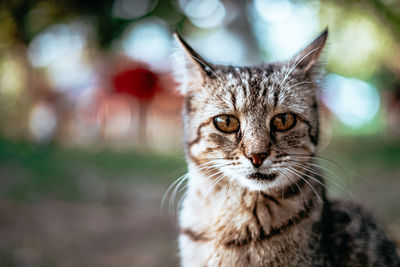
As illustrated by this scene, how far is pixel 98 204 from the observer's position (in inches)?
188

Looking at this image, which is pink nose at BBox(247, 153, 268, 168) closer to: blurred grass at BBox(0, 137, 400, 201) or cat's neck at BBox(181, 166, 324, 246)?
cat's neck at BBox(181, 166, 324, 246)

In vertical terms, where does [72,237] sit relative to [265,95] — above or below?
below

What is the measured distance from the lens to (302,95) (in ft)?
6.40

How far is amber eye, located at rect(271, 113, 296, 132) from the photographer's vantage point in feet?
5.96

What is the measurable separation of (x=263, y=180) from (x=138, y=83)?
10.5m

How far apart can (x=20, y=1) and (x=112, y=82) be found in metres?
5.70

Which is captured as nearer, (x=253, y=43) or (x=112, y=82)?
(x=253, y=43)

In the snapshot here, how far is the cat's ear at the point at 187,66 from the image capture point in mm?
1994

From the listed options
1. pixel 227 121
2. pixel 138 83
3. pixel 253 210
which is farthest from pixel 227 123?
pixel 138 83

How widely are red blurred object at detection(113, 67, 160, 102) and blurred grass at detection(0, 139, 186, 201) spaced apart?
3.93m

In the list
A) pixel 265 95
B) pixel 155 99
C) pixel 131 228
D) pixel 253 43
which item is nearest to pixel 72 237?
pixel 131 228

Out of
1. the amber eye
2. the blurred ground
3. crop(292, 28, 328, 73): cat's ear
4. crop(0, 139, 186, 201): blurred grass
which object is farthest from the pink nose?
crop(0, 139, 186, 201): blurred grass

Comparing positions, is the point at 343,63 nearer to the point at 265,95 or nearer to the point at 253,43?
the point at 253,43

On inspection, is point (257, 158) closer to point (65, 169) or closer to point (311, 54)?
point (311, 54)
